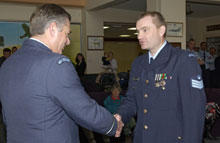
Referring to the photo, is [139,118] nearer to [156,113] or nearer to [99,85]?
[156,113]

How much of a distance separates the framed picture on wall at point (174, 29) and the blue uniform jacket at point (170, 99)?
516cm

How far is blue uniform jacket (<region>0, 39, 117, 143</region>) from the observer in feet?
4.35

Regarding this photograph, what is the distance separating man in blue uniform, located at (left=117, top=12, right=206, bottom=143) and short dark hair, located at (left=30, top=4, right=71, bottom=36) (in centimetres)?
73

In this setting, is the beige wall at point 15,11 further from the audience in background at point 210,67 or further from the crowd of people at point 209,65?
the audience in background at point 210,67

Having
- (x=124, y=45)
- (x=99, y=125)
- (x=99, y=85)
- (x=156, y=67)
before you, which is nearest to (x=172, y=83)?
(x=156, y=67)

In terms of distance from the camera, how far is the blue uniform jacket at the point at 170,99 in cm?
170

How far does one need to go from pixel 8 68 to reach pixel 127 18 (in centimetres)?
1007

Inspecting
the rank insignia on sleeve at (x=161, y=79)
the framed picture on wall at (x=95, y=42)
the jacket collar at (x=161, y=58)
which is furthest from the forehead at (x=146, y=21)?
the framed picture on wall at (x=95, y=42)

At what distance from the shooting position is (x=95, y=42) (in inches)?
404

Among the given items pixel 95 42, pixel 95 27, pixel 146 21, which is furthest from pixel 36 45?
pixel 95 27

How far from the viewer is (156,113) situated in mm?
1835

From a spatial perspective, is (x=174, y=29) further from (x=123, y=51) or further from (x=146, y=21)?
(x=123, y=51)

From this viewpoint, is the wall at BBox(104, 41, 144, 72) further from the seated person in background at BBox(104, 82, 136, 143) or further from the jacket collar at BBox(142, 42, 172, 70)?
the jacket collar at BBox(142, 42, 172, 70)

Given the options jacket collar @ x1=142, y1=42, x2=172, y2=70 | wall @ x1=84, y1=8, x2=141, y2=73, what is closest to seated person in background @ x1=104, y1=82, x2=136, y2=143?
jacket collar @ x1=142, y1=42, x2=172, y2=70
